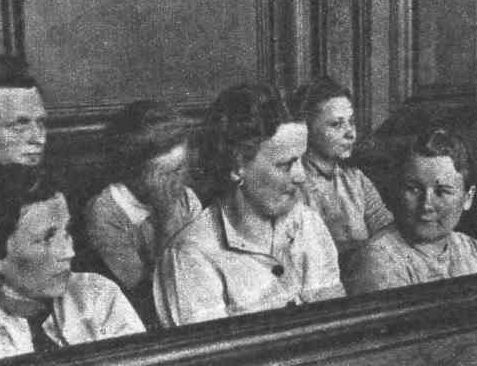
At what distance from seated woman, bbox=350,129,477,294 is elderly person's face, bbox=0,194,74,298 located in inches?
33.1

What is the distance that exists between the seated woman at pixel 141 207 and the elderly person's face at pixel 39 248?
2.30ft

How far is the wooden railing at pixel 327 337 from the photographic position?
4.00ft

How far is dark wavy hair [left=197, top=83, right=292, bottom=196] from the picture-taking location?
1.97 m

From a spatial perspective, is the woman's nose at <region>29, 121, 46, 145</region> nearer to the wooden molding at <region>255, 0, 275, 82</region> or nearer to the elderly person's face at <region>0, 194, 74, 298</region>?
the elderly person's face at <region>0, 194, 74, 298</region>

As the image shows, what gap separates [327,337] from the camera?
137cm

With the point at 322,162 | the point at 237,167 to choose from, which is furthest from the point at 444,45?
the point at 237,167

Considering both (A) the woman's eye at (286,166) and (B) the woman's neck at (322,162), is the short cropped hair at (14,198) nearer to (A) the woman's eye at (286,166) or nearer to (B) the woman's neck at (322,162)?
(A) the woman's eye at (286,166)

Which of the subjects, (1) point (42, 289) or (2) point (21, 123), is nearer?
(1) point (42, 289)

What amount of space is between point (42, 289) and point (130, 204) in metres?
0.84

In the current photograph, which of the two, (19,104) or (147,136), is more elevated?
(19,104)

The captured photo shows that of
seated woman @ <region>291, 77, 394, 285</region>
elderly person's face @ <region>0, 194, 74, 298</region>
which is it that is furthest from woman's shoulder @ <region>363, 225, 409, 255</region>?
elderly person's face @ <region>0, 194, 74, 298</region>

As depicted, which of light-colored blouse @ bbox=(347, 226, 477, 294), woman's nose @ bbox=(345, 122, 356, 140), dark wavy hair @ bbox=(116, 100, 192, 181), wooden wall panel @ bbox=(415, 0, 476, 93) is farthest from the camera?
wooden wall panel @ bbox=(415, 0, 476, 93)

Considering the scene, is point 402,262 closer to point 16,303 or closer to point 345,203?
point 345,203

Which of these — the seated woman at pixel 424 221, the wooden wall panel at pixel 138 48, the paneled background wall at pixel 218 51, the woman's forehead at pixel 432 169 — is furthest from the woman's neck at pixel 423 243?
the wooden wall panel at pixel 138 48
